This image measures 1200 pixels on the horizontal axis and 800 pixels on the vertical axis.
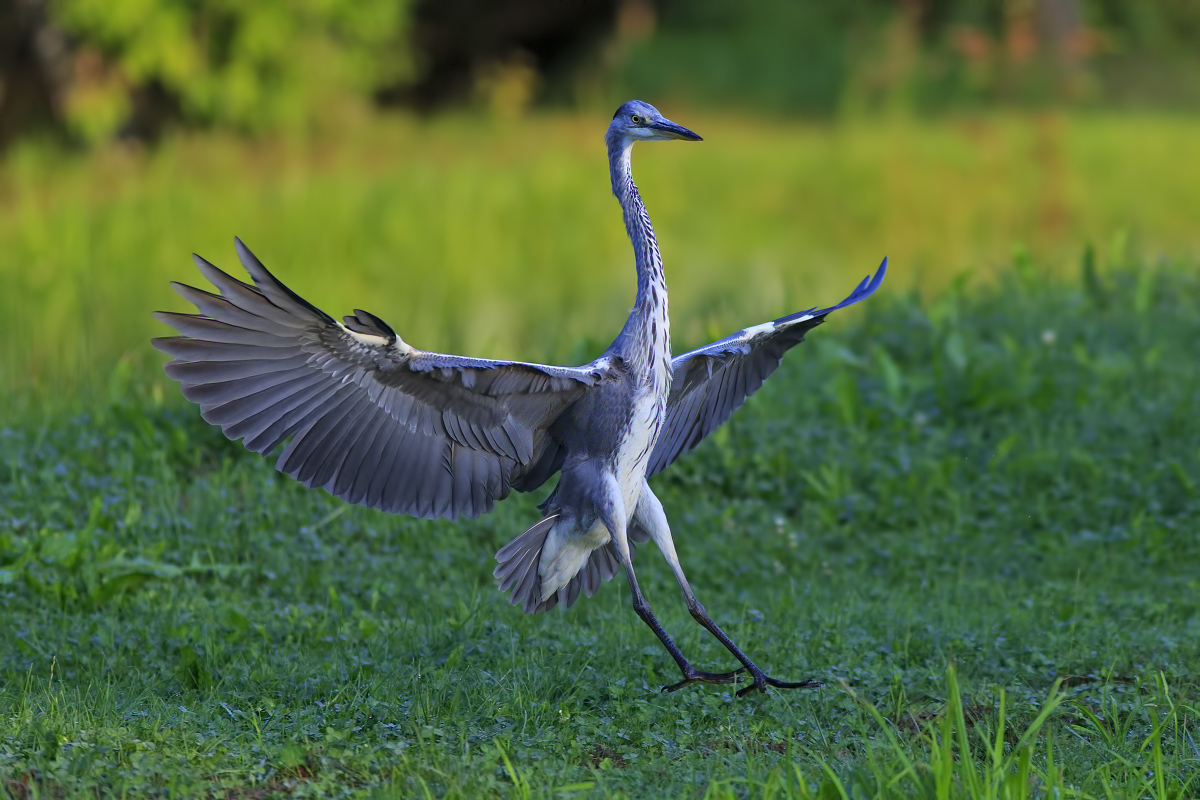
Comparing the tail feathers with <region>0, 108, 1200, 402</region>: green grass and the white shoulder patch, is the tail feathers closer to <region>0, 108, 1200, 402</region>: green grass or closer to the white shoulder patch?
the white shoulder patch

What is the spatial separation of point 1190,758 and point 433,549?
287cm

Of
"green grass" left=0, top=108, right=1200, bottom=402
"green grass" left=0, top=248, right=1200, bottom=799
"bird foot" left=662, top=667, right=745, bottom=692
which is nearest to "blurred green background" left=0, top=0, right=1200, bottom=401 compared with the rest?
"green grass" left=0, top=108, right=1200, bottom=402

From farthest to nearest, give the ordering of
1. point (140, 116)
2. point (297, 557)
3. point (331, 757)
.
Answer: point (140, 116), point (297, 557), point (331, 757)

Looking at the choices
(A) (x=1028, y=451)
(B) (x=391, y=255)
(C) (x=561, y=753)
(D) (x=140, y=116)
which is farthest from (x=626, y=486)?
(D) (x=140, y=116)

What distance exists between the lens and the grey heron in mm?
3699

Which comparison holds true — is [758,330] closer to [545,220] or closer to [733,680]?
[733,680]

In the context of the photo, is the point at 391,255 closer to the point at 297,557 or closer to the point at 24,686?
the point at 297,557

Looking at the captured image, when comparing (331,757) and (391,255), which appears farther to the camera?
(391,255)

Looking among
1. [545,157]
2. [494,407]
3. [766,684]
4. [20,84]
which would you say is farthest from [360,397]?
[20,84]

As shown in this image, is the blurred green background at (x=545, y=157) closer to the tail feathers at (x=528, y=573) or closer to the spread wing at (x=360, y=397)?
the tail feathers at (x=528, y=573)

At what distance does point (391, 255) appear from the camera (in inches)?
369

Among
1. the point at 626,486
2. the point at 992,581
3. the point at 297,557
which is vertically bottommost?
the point at 992,581

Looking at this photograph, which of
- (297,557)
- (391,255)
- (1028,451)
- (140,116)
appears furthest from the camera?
(140,116)

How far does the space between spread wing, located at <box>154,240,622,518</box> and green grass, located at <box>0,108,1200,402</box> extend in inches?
95.1
